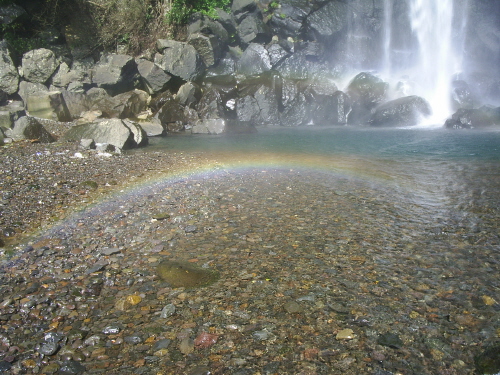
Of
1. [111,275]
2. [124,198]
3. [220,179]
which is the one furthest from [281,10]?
[111,275]

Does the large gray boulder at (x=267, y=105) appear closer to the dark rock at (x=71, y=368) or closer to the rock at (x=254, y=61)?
the rock at (x=254, y=61)

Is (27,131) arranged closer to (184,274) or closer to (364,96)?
(184,274)

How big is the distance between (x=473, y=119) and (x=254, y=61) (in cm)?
1004

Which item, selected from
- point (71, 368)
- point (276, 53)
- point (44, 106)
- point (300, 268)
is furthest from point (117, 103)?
point (71, 368)

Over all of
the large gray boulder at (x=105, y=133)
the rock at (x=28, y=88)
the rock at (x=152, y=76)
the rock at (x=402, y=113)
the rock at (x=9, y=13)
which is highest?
the rock at (x=9, y=13)

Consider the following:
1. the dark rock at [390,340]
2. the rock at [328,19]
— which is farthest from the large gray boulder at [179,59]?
the dark rock at [390,340]

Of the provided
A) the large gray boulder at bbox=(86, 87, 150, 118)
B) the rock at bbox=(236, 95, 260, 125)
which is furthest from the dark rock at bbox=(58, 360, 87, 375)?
the rock at bbox=(236, 95, 260, 125)

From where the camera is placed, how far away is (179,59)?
1681cm

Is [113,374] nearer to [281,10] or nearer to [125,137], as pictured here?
[125,137]

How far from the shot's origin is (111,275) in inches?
148

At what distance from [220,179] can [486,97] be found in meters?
17.4

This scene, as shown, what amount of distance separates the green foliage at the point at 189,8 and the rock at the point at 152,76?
3.54 meters

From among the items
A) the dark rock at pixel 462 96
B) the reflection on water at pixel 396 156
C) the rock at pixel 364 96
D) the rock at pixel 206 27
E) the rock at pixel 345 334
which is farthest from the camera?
the rock at pixel 206 27

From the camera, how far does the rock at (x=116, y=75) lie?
1556 cm
